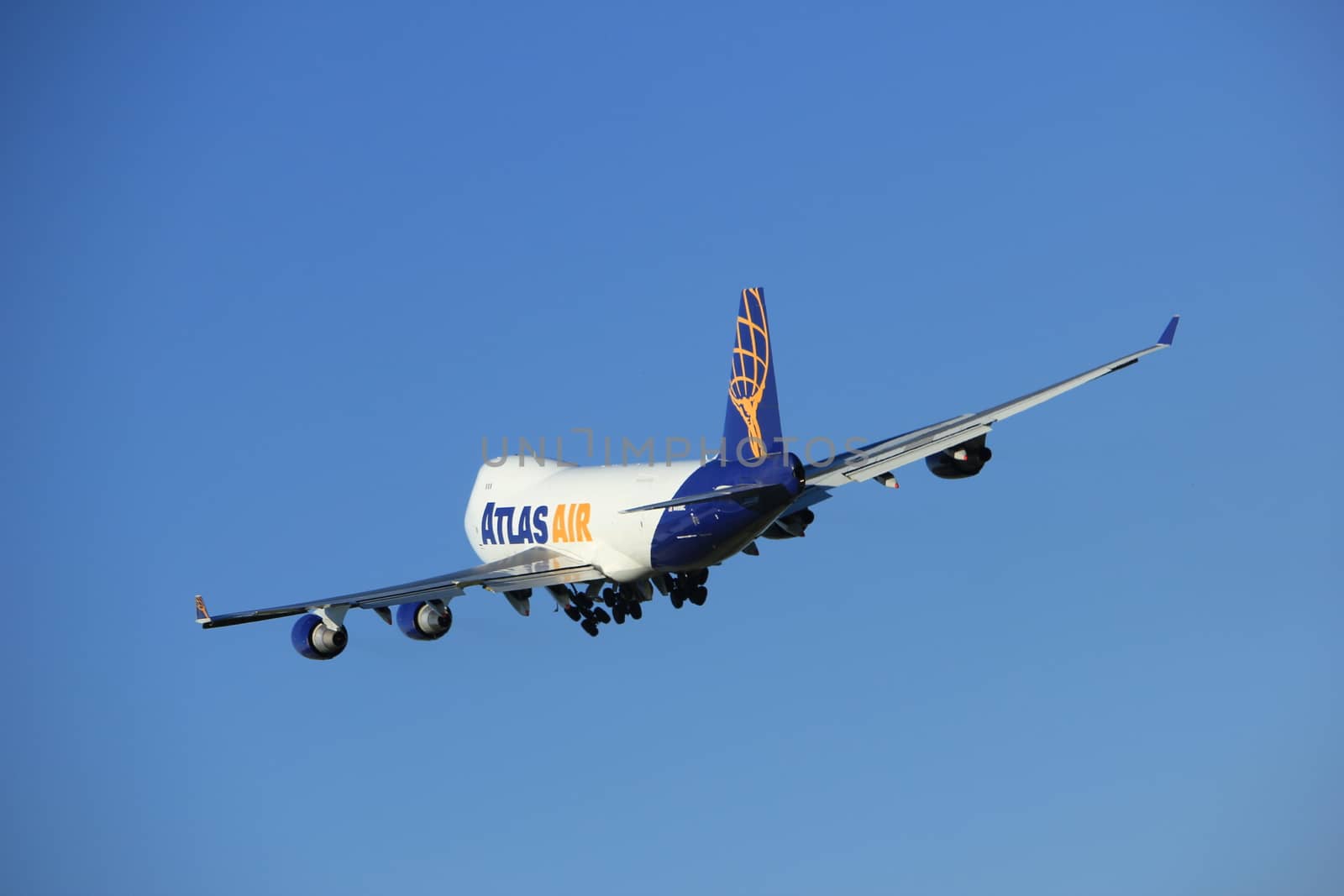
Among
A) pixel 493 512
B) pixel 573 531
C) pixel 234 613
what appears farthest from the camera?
pixel 493 512

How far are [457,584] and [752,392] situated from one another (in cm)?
989

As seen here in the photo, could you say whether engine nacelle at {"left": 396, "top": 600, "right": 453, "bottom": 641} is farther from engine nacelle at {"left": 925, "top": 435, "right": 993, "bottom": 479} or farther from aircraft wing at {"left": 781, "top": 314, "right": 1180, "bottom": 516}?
engine nacelle at {"left": 925, "top": 435, "right": 993, "bottom": 479}

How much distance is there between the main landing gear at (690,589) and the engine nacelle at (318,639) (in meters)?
10.00

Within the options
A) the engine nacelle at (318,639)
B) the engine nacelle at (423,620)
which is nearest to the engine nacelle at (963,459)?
the engine nacelle at (423,620)

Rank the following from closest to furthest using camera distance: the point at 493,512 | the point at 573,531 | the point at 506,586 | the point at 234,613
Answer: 1. the point at 234,613
2. the point at 506,586
3. the point at 573,531
4. the point at 493,512

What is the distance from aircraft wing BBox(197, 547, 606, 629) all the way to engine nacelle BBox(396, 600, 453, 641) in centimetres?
22

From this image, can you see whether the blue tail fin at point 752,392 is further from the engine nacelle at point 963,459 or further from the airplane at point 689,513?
the engine nacelle at point 963,459

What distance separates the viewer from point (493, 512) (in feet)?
204

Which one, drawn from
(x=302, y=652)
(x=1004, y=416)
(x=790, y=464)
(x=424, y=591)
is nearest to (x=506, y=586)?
(x=424, y=591)

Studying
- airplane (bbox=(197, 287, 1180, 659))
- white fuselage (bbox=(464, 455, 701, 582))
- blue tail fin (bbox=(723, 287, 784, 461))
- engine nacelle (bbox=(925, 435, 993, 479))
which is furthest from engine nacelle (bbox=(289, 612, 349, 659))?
engine nacelle (bbox=(925, 435, 993, 479))

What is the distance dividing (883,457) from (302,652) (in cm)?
1714

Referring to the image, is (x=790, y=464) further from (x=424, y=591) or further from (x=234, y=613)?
(x=234, y=613)

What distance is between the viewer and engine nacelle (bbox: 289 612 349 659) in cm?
4941

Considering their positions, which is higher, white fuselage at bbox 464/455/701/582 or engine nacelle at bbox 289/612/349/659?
white fuselage at bbox 464/455/701/582
